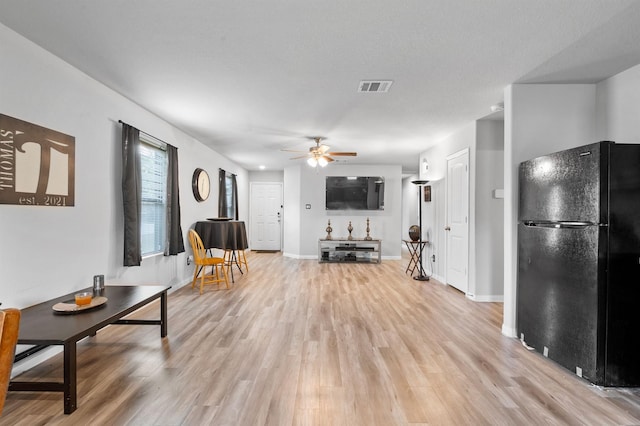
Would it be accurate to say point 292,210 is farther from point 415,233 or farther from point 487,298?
point 487,298

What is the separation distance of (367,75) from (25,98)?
2.82 meters

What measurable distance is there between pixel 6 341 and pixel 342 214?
24.7 feet

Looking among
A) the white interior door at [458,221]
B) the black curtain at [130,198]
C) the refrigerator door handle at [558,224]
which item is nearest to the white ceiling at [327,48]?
the black curtain at [130,198]

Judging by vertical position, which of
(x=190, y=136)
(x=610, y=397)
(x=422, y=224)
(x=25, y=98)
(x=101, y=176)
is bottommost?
(x=610, y=397)

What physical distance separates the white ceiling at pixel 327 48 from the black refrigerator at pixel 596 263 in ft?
2.97

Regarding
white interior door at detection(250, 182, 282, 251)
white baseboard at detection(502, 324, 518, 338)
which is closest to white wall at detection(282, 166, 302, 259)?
white interior door at detection(250, 182, 282, 251)

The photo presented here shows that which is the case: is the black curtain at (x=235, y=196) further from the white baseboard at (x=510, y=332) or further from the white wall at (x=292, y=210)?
the white baseboard at (x=510, y=332)

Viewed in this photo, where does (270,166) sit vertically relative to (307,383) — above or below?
above

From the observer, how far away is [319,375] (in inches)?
91.3

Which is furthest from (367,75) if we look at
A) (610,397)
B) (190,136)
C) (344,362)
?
(190,136)

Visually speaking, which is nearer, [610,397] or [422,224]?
[610,397]

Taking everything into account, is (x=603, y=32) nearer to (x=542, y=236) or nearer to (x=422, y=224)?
(x=542, y=236)

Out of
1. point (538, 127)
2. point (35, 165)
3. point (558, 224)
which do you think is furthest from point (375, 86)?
point (35, 165)

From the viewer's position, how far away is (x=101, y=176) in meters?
3.22
